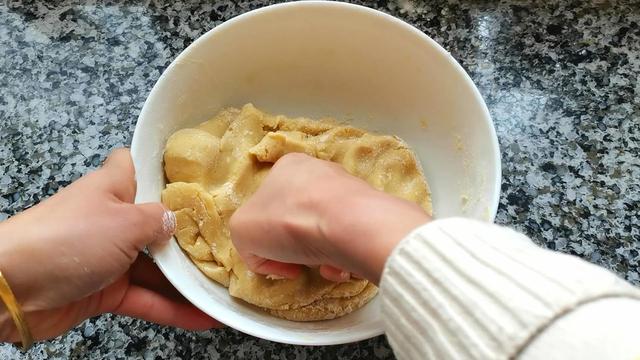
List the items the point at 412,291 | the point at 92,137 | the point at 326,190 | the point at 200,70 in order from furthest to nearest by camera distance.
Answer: the point at 92,137
the point at 200,70
the point at 326,190
the point at 412,291

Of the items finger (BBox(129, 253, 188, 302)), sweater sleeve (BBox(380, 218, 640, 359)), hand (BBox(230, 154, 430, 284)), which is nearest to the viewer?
sweater sleeve (BBox(380, 218, 640, 359))

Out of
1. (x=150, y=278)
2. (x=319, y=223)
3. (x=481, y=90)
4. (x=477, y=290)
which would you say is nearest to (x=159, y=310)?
(x=150, y=278)

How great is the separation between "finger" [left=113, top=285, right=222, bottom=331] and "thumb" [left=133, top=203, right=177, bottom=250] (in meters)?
0.09

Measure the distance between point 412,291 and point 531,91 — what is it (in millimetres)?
571

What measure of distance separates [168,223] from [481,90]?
1.70ft

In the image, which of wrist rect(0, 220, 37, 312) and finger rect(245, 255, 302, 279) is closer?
wrist rect(0, 220, 37, 312)

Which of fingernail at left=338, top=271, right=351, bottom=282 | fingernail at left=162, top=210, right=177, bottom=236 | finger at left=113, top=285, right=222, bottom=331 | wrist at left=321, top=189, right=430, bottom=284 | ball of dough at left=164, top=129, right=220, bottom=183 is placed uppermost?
wrist at left=321, top=189, right=430, bottom=284

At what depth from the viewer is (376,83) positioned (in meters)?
0.90

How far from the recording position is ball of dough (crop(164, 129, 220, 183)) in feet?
2.69

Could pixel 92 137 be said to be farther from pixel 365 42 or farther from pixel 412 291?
pixel 412 291

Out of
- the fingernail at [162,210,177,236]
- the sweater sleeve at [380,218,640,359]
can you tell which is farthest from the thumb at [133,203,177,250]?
the sweater sleeve at [380,218,640,359]

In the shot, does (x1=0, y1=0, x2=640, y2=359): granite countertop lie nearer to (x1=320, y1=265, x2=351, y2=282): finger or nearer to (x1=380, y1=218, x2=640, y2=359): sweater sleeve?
(x1=320, y1=265, x2=351, y2=282): finger

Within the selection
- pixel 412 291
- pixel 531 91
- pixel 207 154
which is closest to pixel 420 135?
pixel 531 91

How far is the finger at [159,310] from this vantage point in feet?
2.58
